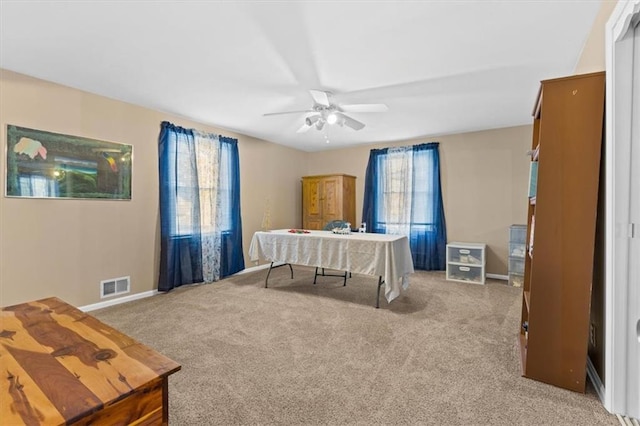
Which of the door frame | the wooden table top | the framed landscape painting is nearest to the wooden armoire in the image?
the framed landscape painting

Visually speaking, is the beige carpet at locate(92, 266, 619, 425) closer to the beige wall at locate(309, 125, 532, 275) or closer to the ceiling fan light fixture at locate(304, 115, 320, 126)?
the beige wall at locate(309, 125, 532, 275)

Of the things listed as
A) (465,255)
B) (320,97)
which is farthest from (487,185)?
(320,97)

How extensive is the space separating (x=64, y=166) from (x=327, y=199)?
153 inches

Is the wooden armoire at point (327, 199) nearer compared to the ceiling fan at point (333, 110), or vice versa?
the ceiling fan at point (333, 110)

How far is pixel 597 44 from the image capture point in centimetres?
200

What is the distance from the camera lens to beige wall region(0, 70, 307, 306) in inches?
110

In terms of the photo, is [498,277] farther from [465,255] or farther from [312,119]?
[312,119]

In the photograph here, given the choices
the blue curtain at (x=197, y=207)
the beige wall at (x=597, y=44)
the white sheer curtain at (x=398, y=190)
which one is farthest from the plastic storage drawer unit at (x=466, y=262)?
the blue curtain at (x=197, y=207)

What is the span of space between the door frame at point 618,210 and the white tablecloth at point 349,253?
5.49 feet

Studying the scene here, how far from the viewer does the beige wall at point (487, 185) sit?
15.0 ft

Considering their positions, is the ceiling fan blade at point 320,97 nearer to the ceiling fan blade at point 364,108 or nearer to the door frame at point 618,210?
the ceiling fan blade at point 364,108

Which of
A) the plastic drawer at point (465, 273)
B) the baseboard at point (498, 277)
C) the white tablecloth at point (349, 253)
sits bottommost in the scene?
the baseboard at point (498, 277)

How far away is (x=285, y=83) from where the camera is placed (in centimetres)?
300

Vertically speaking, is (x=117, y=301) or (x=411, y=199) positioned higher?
(x=411, y=199)
